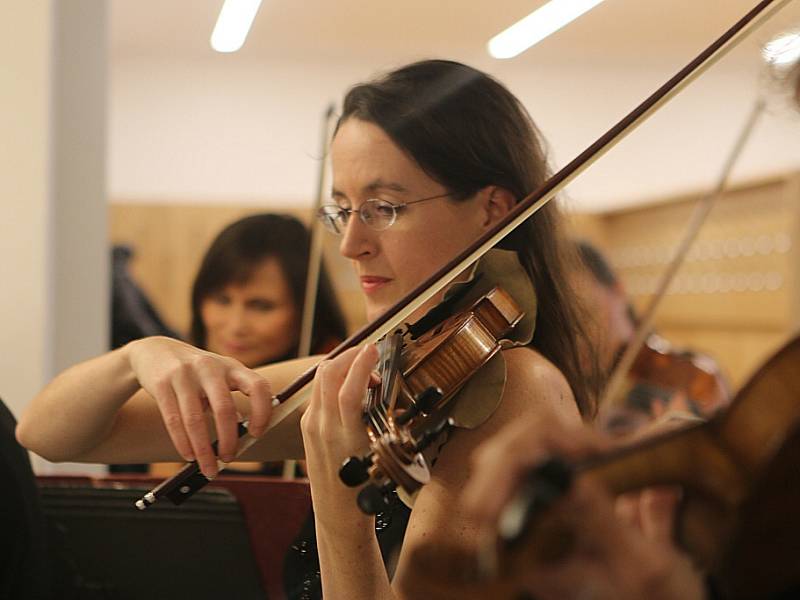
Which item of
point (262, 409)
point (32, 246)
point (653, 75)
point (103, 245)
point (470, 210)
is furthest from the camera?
point (103, 245)

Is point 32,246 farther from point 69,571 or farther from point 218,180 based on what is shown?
point 218,180

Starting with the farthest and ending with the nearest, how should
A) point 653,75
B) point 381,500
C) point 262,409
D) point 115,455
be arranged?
point 653,75
point 115,455
point 262,409
point 381,500

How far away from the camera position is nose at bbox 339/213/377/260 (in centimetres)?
93

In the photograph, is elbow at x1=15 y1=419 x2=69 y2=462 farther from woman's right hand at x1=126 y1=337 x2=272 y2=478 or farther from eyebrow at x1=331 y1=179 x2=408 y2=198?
eyebrow at x1=331 y1=179 x2=408 y2=198

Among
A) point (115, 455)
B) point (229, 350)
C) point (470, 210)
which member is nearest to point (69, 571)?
point (115, 455)

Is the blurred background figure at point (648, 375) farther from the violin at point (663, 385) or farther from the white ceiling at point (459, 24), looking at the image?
the white ceiling at point (459, 24)

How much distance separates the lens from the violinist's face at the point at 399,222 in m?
0.93

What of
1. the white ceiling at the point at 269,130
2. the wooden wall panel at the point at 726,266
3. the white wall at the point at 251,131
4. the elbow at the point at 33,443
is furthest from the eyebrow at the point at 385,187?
the white wall at the point at 251,131

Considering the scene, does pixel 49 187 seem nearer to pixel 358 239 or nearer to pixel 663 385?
pixel 358 239

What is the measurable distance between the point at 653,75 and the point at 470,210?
1.26ft

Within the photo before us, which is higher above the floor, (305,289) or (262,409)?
(262,409)

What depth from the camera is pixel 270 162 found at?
5129 mm

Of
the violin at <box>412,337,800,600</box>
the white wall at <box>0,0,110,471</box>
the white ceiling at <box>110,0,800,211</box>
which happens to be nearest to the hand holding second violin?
the violin at <box>412,337,800,600</box>

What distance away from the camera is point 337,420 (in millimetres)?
756
